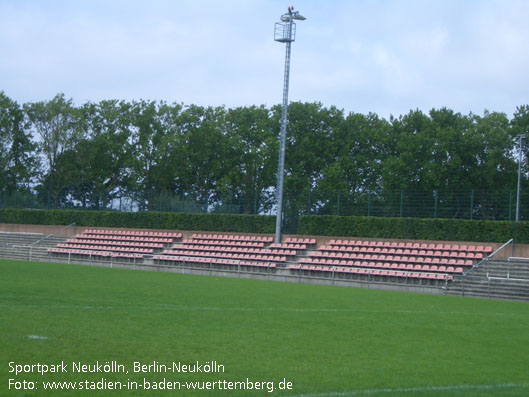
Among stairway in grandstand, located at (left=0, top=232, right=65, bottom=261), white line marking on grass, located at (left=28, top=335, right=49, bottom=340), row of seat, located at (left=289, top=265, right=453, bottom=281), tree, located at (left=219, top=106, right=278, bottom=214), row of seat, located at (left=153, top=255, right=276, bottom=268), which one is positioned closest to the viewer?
white line marking on grass, located at (left=28, top=335, right=49, bottom=340)

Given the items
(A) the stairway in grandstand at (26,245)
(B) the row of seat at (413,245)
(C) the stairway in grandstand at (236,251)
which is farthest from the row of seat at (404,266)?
(A) the stairway in grandstand at (26,245)

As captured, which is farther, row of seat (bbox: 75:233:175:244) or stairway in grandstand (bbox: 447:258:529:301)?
row of seat (bbox: 75:233:175:244)

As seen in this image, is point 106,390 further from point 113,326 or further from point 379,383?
point 113,326

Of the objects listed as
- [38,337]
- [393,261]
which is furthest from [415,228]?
[38,337]

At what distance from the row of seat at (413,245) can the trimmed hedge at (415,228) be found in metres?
0.81

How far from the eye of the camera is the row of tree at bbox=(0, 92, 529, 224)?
55562 mm

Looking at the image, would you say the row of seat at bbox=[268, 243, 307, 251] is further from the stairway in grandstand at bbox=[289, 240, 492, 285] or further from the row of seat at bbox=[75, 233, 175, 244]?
the row of seat at bbox=[75, 233, 175, 244]

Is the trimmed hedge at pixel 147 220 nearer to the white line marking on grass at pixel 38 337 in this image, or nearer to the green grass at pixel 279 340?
the green grass at pixel 279 340

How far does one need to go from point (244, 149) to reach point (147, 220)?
20.2m

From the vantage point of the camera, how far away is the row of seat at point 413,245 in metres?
31.3

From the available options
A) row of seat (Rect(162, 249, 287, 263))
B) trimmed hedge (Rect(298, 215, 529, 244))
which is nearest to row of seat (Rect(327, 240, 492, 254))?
trimmed hedge (Rect(298, 215, 529, 244))

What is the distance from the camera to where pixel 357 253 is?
33.9 meters

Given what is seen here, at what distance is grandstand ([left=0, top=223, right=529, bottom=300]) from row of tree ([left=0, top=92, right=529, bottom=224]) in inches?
573

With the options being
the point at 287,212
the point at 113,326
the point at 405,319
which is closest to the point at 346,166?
the point at 287,212
